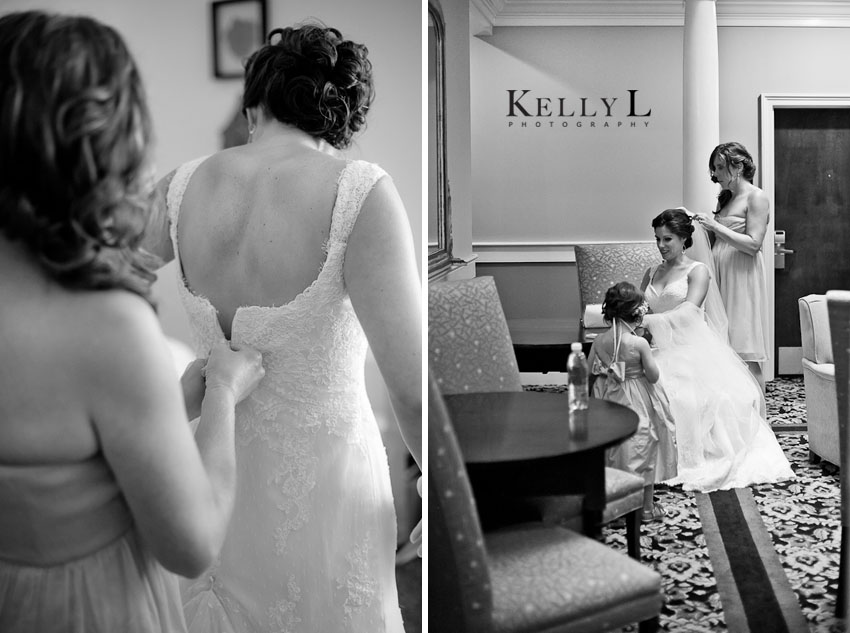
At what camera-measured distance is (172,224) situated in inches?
33.8

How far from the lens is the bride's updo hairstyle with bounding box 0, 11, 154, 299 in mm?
657

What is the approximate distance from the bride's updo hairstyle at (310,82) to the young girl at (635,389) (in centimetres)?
66

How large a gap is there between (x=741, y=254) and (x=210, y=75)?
1.09 metres

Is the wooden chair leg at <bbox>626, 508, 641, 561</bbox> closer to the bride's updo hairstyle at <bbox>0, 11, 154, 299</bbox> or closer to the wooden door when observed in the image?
the wooden door

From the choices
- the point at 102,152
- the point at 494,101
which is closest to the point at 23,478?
the point at 102,152

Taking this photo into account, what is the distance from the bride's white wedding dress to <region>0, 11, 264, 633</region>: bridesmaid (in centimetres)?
96

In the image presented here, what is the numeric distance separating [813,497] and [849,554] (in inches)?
4.6

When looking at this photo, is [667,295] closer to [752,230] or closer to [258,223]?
[752,230]

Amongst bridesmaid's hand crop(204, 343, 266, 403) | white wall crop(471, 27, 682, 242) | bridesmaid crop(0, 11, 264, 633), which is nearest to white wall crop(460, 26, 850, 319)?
white wall crop(471, 27, 682, 242)

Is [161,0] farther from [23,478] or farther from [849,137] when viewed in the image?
[849,137]

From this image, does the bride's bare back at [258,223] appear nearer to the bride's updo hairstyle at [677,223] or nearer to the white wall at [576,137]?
the white wall at [576,137]

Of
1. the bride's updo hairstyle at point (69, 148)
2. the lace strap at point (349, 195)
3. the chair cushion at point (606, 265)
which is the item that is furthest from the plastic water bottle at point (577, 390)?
the bride's updo hairstyle at point (69, 148)

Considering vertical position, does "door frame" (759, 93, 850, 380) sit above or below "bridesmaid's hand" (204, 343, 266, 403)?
above

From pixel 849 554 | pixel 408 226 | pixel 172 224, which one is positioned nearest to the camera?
pixel 172 224
